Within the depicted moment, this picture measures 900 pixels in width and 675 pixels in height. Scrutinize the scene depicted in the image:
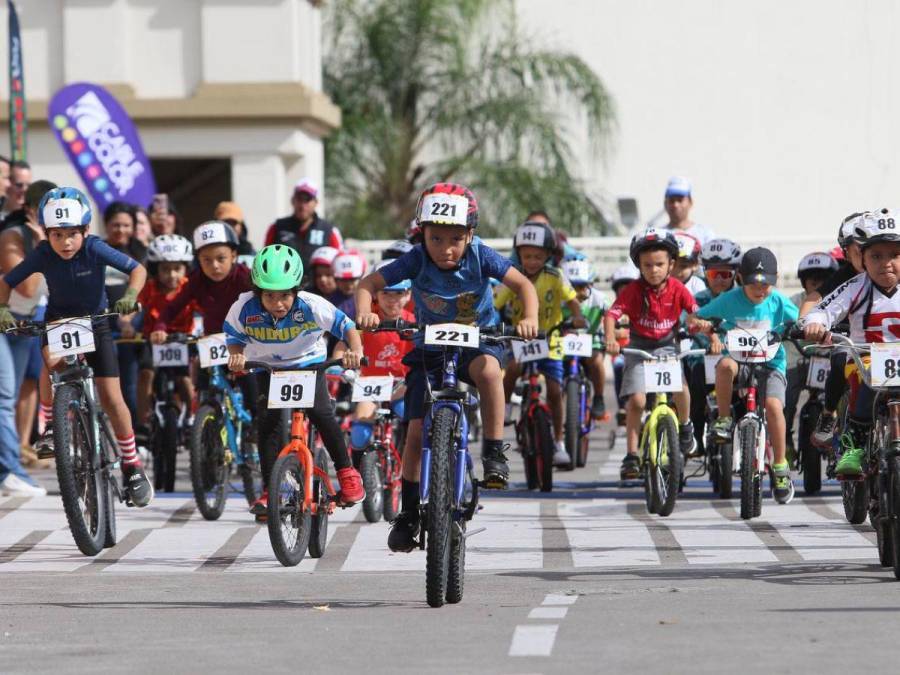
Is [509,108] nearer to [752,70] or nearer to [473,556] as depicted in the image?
[752,70]

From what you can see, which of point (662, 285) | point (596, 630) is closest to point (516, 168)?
Answer: point (662, 285)

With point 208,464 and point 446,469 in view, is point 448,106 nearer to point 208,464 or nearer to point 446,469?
point 208,464

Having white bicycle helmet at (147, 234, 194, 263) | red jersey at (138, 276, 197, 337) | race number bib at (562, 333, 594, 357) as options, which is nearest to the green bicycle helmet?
red jersey at (138, 276, 197, 337)

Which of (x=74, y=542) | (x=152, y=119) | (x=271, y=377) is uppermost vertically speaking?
(x=152, y=119)

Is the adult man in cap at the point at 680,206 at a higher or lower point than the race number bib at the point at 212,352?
higher

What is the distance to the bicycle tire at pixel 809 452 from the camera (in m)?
15.7

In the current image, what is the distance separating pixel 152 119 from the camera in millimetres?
34281

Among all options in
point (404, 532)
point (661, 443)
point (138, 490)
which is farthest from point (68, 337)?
point (661, 443)

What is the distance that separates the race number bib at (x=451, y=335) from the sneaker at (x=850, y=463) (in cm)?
197

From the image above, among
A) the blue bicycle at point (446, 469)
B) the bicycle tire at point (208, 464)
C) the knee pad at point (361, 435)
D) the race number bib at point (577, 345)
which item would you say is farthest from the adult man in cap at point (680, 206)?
the blue bicycle at point (446, 469)

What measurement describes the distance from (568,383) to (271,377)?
562 cm

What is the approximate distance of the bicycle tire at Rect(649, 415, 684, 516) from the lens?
14383mm

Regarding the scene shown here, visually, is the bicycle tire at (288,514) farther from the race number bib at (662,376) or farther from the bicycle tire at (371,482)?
the race number bib at (662,376)

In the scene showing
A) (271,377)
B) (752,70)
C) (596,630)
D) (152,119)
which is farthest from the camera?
(752,70)
